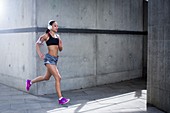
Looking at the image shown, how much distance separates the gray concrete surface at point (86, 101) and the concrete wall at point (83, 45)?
1.59ft

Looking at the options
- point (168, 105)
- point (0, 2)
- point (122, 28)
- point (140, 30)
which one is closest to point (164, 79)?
point (168, 105)

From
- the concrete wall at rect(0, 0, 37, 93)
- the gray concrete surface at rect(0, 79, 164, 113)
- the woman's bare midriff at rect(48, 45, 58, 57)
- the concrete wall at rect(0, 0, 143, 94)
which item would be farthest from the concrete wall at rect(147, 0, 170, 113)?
the concrete wall at rect(0, 0, 37, 93)

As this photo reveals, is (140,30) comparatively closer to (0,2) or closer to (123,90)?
(123,90)

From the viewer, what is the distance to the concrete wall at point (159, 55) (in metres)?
6.06

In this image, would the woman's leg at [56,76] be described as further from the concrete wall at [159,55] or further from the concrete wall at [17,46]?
the concrete wall at [159,55]

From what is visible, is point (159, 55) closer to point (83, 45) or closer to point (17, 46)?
point (83, 45)

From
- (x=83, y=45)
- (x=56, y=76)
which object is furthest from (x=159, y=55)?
(x=83, y=45)

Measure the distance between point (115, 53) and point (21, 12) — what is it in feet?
13.0

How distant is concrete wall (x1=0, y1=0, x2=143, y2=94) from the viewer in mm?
8243

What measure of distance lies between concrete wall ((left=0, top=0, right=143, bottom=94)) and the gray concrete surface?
0.49m

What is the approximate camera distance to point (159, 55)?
6402 mm

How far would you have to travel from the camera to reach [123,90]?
29.3 ft

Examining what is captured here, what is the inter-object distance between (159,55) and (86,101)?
2.38 meters

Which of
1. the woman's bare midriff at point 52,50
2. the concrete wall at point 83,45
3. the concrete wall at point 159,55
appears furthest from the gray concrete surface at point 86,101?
the woman's bare midriff at point 52,50
